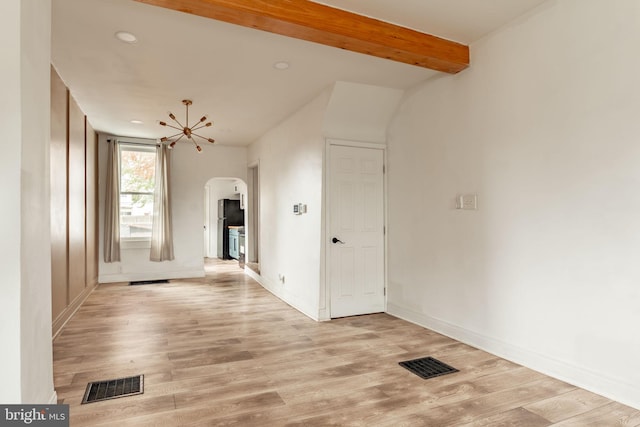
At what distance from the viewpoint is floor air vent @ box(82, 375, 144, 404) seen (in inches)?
97.7

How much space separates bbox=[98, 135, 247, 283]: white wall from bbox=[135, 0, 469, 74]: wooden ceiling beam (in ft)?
17.0

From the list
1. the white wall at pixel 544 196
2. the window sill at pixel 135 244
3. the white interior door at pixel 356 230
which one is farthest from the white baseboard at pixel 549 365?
the window sill at pixel 135 244

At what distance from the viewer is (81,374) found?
285cm

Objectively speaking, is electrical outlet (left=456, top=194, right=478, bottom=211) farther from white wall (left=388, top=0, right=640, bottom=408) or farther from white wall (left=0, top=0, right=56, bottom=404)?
white wall (left=0, top=0, right=56, bottom=404)

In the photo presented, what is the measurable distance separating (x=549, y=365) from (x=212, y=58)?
13.2 ft

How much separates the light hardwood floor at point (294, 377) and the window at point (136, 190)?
2.75 metres

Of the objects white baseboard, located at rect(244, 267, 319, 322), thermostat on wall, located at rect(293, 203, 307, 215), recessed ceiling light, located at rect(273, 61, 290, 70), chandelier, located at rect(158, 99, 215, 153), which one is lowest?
white baseboard, located at rect(244, 267, 319, 322)

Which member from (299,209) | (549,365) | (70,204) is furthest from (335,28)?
(70,204)

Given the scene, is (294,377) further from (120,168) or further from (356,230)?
(120,168)

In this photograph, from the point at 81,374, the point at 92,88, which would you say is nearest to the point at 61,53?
the point at 92,88

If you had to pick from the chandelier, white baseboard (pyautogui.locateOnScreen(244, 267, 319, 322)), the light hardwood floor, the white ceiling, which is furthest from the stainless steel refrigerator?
the light hardwood floor

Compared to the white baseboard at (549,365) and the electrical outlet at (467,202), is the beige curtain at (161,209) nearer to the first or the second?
the white baseboard at (549,365)

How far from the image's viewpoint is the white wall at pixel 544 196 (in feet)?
7.85

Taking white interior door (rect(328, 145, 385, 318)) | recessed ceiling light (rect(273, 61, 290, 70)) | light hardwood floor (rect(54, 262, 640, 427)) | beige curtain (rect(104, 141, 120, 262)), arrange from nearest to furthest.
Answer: light hardwood floor (rect(54, 262, 640, 427)), recessed ceiling light (rect(273, 61, 290, 70)), white interior door (rect(328, 145, 385, 318)), beige curtain (rect(104, 141, 120, 262))
